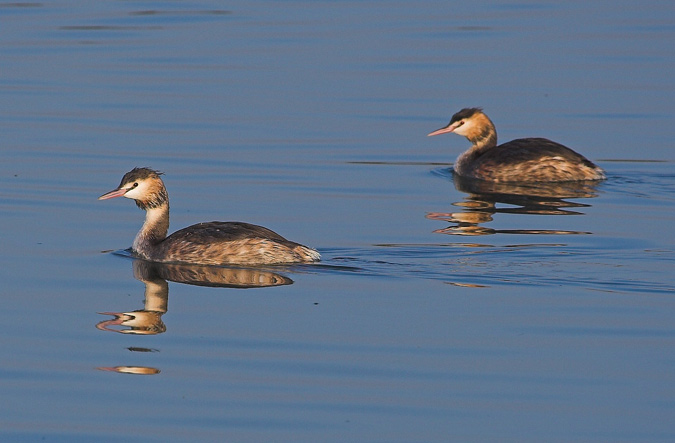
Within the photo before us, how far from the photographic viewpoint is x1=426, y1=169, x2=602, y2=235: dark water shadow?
14.2m

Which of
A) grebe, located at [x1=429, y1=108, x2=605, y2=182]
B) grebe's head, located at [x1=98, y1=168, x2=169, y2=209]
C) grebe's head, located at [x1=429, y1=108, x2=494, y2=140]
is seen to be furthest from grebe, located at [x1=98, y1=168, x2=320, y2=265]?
grebe's head, located at [x1=429, y1=108, x2=494, y2=140]

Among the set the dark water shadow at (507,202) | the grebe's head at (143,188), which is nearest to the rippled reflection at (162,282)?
the grebe's head at (143,188)

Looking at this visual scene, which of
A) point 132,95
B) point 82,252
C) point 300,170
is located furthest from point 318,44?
point 82,252

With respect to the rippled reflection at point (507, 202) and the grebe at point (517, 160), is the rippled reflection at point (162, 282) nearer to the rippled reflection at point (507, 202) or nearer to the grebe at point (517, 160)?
the rippled reflection at point (507, 202)

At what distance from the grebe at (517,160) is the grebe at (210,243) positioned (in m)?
5.97

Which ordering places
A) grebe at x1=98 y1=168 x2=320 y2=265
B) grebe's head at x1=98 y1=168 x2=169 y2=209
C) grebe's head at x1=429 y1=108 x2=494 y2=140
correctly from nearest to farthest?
grebe at x1=98 y1=168 x2=320 y2=265
grebe's head at x1=98 y1=168 x2=169 y2=209
grebe's head at x1=429 y1=108 x2=494 y2=140

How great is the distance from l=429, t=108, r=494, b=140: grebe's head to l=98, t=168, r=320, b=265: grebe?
6.64m

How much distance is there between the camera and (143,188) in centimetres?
1326

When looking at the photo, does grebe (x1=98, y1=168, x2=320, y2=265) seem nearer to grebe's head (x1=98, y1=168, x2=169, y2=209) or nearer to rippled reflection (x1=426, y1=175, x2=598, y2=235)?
grebe's head (x1=98, y1=168, x2=169, y2=209)

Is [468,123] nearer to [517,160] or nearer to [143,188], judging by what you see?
[517,160]

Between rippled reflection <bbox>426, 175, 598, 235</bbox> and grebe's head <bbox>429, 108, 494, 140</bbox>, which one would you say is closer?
rippled reflection <bbox>426, 175, 598, 235</bbox>

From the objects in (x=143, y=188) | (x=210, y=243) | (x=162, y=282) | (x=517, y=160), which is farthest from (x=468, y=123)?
(x=162, y=282)

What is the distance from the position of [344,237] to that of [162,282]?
214 cm

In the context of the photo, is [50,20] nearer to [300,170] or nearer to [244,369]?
[300,170]
